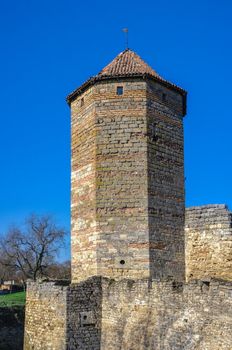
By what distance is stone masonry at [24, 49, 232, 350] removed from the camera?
40.4 ft

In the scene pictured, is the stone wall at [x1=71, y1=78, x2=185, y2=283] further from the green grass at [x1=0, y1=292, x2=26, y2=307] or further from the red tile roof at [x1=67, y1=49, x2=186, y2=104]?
the green grass at [x1=0, y1=292, x2=26, y2=307]

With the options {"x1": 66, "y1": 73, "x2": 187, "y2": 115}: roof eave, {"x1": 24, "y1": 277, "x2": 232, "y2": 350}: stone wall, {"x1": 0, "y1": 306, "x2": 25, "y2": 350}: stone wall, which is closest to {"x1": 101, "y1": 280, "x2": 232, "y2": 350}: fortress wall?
{"x1": 24, "y1": 277, "x2": 232, "y2": 350}: stone wall

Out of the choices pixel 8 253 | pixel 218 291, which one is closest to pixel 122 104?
pixel 218 291

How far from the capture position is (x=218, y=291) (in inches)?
393

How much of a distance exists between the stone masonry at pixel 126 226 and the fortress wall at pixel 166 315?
36mm

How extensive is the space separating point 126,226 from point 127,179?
4.47ft

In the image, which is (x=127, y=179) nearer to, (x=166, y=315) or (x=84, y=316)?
(x=84, y=316)

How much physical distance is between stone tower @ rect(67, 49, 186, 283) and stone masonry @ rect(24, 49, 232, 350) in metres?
0.03

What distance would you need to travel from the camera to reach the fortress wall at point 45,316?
12.5m

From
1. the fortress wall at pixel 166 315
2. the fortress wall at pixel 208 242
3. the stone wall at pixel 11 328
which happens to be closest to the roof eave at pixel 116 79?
the fortress wall at pixel 208 242

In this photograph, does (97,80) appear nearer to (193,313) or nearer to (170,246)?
(170,246)

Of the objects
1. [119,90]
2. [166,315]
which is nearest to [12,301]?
[119,90]

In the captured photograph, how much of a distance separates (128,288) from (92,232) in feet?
7.25

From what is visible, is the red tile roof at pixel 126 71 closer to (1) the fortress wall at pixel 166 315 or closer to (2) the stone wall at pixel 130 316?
(2) the stone wall at pixel 130 316
